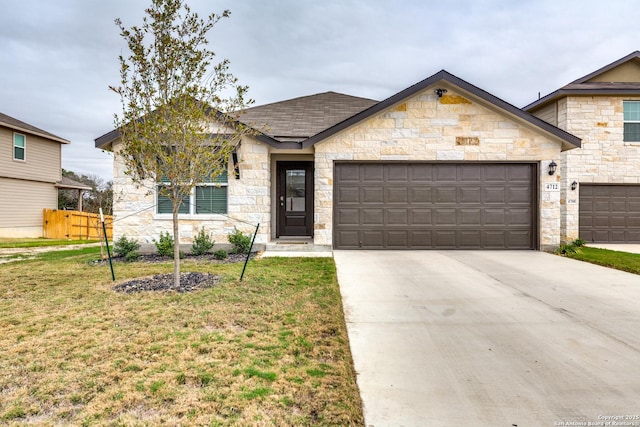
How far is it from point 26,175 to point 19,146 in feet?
4.88

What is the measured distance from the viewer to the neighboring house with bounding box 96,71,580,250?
978 centimetres

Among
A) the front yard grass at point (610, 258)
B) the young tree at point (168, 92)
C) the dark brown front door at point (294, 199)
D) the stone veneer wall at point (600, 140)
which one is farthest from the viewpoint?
the dark brown front door at point (294, 199)

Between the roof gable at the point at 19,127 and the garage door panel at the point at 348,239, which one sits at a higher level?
the roof gable at the point at 19,127

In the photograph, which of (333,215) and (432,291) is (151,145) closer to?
(432,291)

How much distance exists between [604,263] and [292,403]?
8481 mm

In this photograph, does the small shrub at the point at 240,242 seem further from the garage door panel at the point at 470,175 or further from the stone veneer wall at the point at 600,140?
the stone veneer wall at the point at 600,140

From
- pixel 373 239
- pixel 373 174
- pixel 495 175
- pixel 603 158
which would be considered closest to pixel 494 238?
pixel 495 175

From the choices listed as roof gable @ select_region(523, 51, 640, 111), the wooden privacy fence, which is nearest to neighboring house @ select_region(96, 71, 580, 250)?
roof gable @ select_region(523, 51, 640, 111)

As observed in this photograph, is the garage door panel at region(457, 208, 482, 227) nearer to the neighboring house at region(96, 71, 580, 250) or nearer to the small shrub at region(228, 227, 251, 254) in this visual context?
the neighboring house at region(96, 71, 580, 250)

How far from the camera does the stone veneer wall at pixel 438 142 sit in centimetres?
981

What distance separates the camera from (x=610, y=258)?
8.58 metres

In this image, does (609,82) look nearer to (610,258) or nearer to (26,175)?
(610,258)

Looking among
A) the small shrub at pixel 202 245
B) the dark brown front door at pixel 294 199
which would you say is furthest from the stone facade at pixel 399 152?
the dark brown front door at pixel 294 199

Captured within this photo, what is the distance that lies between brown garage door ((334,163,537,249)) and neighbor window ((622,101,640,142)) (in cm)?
458
